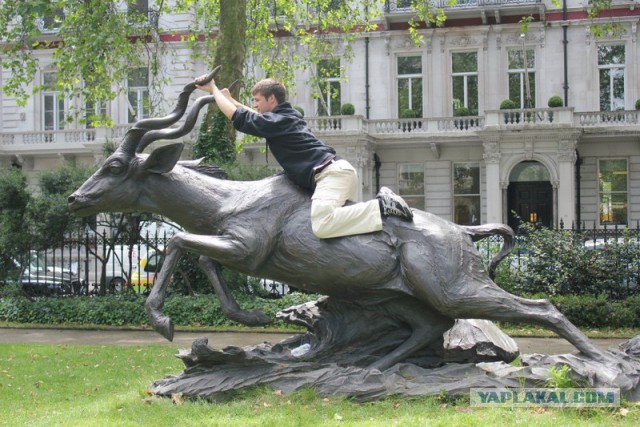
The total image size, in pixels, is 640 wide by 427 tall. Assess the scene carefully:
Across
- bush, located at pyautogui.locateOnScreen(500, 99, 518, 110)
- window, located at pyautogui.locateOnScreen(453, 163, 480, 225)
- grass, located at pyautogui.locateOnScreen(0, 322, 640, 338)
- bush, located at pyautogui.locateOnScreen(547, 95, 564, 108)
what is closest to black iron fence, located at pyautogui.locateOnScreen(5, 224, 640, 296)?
grass, located at pyautogui.locateOnScreen(0, 322, 640, 338)

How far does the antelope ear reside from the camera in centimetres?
665

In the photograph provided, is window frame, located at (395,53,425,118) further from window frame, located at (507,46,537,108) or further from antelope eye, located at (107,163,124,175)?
antelope eye, located at (107,163,124,175)

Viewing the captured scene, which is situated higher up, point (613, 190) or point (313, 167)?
point (613, 190)

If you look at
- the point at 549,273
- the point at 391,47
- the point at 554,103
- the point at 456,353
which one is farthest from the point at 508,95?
the point at 456,353

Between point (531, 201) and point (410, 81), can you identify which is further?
point (410, 81)

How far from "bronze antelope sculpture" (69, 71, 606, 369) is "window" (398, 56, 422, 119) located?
27806 mm

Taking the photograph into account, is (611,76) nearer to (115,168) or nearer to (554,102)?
(554,102)

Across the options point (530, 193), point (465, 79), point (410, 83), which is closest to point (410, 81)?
Answer: point (410, 83)

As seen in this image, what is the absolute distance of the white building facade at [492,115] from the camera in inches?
1216

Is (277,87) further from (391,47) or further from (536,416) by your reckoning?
(391,47)

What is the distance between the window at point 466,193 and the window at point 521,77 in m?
3.50

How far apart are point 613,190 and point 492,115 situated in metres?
6.47

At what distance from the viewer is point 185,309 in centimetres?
1473

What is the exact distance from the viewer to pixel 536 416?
5730 millimetres
